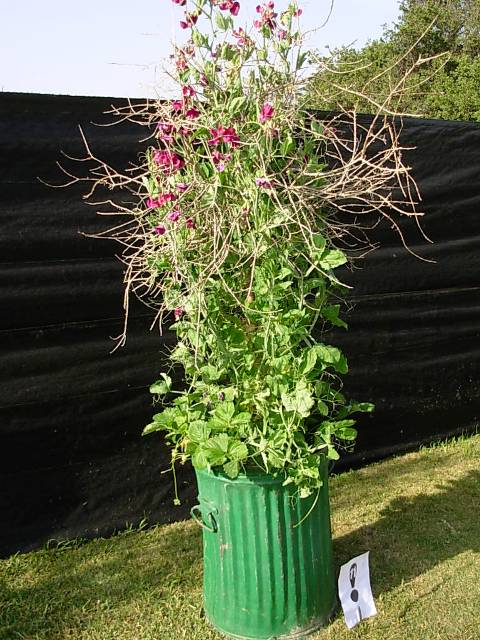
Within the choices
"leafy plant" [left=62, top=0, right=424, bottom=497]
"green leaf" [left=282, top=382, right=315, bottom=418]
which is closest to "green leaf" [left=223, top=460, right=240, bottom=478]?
"leafy plant" [left=62, top=0, right=424, bottom=497]

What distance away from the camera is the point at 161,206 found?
1.92m

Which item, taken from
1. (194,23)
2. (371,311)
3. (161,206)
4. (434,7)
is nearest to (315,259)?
(161,206)

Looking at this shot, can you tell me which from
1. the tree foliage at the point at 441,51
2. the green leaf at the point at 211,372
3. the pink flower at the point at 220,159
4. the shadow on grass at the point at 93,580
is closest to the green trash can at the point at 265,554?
the green leaf at the point at 211,372

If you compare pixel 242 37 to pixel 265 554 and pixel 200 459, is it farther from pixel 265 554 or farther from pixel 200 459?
pixel 265 554

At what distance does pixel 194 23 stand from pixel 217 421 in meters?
1.09

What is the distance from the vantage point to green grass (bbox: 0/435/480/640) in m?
2.21

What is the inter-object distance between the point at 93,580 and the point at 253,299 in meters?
1.27

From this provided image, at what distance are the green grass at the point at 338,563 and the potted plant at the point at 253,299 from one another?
0.23m

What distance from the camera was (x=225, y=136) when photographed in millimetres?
1705

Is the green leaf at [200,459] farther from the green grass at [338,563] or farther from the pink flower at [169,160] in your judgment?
the pink flower at [169,160]

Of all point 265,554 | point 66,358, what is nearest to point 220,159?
point 265,554

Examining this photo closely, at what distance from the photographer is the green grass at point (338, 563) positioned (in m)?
2.21

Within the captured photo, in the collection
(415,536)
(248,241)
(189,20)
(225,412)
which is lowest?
(415,536)

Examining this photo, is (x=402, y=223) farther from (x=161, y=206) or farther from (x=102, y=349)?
(x=161, y=206)
